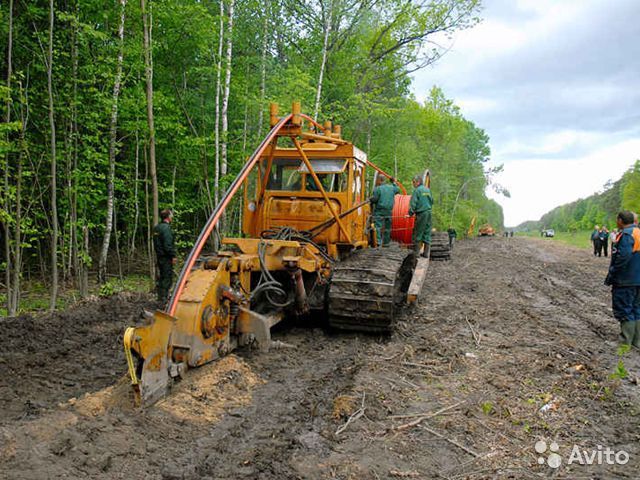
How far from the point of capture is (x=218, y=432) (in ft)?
13.2

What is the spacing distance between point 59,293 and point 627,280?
11754 mm

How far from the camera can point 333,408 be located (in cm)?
445

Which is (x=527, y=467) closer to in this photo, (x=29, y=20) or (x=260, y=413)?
(x=260, y=413)

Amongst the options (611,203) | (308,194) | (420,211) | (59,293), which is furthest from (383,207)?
(611,203)

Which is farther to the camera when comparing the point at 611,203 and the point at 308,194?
the point at 611,203

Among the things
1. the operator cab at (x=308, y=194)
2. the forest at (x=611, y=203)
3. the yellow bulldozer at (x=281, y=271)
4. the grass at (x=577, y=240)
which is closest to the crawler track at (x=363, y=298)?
the yellow bulldozer at (x=281, y=271)

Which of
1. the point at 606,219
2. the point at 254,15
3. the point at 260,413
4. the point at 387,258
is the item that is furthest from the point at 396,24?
the point at 606,219

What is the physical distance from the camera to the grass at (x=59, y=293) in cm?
1039

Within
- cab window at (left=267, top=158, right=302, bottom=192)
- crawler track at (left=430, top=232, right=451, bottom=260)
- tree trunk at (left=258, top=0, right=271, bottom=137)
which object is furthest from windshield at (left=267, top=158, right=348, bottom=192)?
crawler track at (left=430, top=232, right=451, bottom=260)

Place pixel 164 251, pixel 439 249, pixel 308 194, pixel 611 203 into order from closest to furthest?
pixel 308 194 → pixel 164 251 → pixel 439 249 → pixel 611 203

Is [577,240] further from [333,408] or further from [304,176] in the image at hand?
[333,408]

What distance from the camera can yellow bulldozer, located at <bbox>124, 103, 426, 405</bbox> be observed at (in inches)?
180

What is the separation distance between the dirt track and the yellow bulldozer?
0.34 meters

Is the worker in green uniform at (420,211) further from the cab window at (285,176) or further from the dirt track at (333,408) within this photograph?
the cab window at (285,176)
